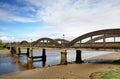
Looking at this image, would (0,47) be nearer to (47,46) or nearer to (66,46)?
(47,46)

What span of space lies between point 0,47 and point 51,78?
83.9m

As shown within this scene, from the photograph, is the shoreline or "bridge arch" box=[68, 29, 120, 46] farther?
"bridge arch" box=[68, 29, 120, 46]

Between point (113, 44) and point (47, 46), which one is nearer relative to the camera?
point (113, 44)

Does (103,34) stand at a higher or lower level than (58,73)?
higher

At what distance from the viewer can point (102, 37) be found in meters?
40.0

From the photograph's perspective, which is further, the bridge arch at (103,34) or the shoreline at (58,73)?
the bridge arch at (103,34)

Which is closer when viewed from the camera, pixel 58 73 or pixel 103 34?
pixel 58 73

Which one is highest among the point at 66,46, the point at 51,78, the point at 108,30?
the point at 108,30

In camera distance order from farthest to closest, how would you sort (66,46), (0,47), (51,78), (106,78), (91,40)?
(0,47)
(66,46)
(91,40)
(51,78)
(106,78)

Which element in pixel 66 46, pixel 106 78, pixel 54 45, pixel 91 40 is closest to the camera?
pixel 106 78

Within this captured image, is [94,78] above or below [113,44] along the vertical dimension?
below

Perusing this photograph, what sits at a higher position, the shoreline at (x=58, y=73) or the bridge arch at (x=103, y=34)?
the bridge arch at (x=103, y=34)

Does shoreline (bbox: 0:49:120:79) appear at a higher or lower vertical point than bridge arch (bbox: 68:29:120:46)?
lower

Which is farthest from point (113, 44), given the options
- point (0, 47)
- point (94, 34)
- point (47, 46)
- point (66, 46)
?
point (0, 47)
